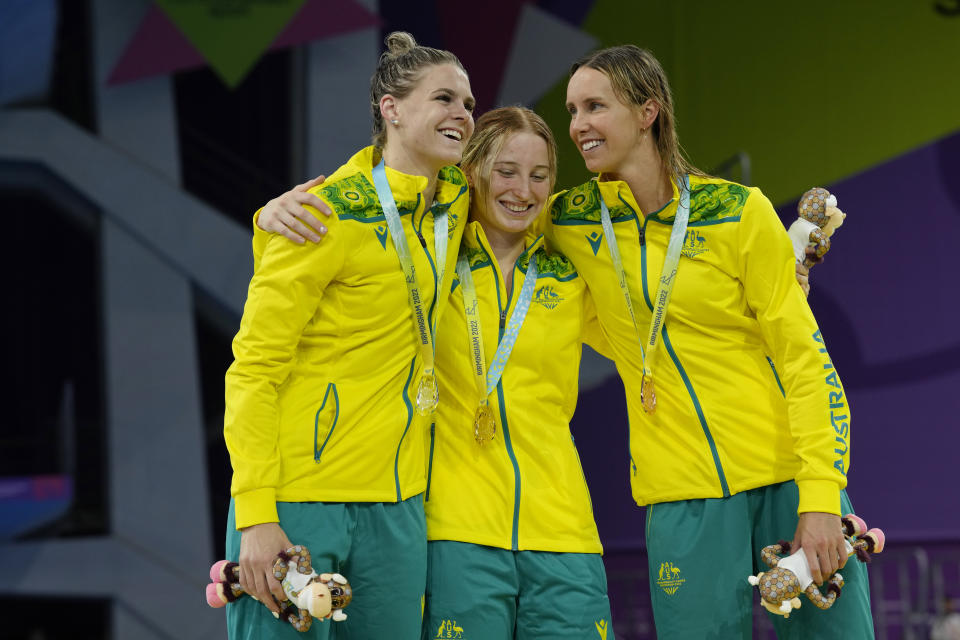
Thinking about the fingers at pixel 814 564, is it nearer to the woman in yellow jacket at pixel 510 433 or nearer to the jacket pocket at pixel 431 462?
the woman in yellow jacket at pixel 510 433

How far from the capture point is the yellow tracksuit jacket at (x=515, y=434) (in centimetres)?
246

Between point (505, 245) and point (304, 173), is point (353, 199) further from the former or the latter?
point (304, 173)

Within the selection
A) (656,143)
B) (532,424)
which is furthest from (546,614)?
(656,143)

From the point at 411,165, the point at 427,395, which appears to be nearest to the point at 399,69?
→ the point at 411,165

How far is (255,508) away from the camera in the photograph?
218 cm

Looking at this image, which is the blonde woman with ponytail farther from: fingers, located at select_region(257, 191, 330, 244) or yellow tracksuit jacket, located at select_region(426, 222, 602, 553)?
Answer: yellow tracksuit jacket, located at select_region(426, 222, 602, 553)

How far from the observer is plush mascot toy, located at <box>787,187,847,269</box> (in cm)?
261

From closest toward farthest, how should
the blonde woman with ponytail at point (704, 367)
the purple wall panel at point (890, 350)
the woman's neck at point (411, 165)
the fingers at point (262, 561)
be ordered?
the fingers at point (262, 561), the blonde woman with ponytail at point (704, 367), the woman's neck at point (411, 165), the purple wall panel at point (890, 350)

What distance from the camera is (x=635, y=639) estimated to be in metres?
6.46

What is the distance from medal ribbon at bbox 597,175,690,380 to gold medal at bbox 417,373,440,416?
523 mm

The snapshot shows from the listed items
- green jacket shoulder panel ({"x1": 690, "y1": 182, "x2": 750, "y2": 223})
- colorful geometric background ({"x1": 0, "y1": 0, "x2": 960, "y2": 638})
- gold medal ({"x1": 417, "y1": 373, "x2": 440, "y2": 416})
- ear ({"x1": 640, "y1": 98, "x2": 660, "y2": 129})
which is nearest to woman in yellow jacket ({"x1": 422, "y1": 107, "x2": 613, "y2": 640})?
gold medal ({"x1": 417, "y1": 373, "x2": 440, "y2": 416})

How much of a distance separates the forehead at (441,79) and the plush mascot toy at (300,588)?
116 cm

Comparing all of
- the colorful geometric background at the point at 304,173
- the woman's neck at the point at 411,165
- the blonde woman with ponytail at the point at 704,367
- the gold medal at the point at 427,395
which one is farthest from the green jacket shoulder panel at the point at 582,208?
the colorful geometric background at the point at 304,173

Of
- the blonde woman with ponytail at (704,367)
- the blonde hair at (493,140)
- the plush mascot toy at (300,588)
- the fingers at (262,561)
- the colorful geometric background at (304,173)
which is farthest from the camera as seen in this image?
the colorful geometric background at (304,173)
